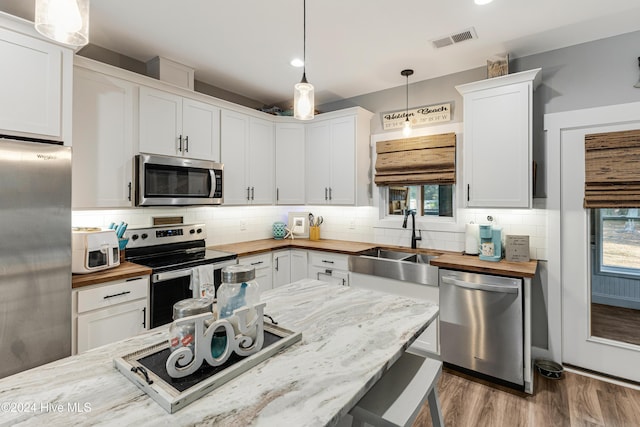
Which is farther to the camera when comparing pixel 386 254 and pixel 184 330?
pixel 386 254

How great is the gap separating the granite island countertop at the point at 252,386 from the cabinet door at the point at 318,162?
2.62 metres

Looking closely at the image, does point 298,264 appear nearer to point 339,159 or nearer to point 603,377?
point 339,159

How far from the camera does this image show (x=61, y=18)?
3.41ft

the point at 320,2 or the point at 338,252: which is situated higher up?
the point at 320,2

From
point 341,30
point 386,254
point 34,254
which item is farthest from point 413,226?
point 34,254

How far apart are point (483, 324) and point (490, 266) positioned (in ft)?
1.54

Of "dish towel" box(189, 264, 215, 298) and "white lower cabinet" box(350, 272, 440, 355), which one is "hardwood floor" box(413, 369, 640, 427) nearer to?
"white lower cabinet" box(350, 272, 440, 355)


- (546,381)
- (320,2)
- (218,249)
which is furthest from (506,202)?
(218,249)

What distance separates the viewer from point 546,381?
2.60 metres

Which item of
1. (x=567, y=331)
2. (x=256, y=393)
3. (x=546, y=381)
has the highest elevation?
(x=256, y=393)

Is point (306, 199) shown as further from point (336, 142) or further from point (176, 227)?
point (176, 227)

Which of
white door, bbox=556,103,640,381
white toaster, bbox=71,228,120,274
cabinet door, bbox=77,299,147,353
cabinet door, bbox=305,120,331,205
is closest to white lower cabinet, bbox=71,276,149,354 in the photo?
cabinet door, bbox=77,299,147,353

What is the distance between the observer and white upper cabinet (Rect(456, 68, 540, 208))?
8.57 feet

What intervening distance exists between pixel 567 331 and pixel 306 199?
9.53 ft
